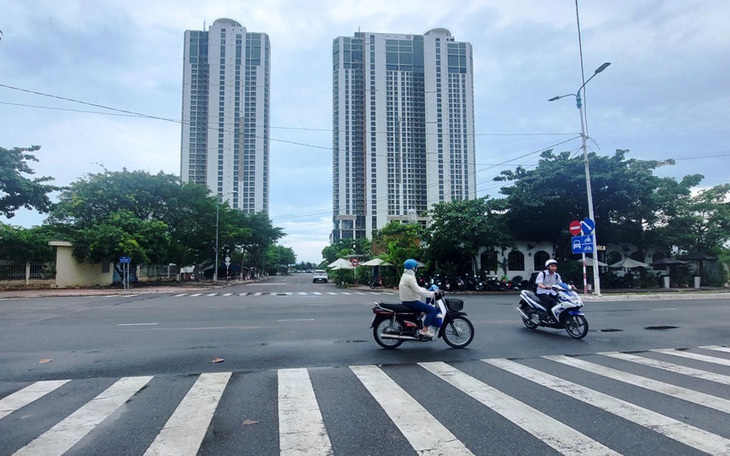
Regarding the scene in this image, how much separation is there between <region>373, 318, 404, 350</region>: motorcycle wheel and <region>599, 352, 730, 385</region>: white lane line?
138 inches

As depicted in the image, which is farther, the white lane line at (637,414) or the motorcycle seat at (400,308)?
the motorcycle seat at (400,308)

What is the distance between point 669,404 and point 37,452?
19.8ft

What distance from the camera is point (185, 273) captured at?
6381 cm

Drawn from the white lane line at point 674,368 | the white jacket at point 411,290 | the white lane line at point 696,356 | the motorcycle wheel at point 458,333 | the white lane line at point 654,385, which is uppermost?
the white jacket at point 411,290

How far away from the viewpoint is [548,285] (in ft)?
32.0

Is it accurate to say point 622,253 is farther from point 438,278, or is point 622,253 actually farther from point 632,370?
point 632,370

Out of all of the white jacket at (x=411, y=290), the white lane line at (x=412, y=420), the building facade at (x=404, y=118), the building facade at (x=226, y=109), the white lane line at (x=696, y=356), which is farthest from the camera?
the building facade at (x=404, y=118)

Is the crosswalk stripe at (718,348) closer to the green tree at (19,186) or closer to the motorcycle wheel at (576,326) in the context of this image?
the motorcycle wheel at (576,326)

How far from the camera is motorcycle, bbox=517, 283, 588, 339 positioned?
29.7ft

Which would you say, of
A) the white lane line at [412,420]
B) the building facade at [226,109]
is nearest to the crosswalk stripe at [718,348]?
the white lane line at [412,420]

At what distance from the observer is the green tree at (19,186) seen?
2744 centimetres

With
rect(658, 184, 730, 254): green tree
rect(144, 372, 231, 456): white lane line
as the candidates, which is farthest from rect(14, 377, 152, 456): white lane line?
rect(658, 184, 730, 254): green tree

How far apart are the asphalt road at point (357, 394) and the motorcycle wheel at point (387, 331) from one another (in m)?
0.17

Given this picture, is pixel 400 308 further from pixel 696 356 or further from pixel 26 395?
pixel 26 395
